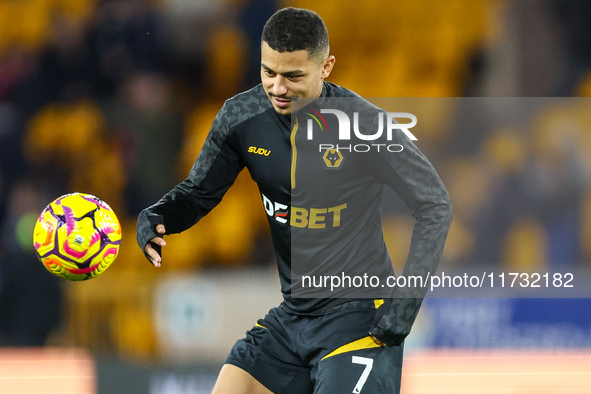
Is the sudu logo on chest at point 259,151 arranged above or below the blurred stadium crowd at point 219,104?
below

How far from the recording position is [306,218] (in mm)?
3189

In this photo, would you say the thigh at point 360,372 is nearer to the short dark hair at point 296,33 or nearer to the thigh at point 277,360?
the thigh at point 277,360

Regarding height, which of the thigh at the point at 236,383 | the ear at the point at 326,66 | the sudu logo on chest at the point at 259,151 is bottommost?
the thigh at the point at 236,383

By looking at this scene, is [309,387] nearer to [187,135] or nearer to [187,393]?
[187,393]

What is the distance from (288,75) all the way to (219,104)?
6.03 meters

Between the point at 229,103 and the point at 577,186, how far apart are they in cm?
537

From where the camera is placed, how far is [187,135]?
8367mm

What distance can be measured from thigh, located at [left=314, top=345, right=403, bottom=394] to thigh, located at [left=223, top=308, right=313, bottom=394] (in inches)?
7.0

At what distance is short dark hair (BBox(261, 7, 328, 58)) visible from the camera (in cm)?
296

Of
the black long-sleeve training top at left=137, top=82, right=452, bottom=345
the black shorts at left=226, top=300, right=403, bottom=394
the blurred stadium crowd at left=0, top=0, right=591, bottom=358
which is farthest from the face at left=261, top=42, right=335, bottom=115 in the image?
the blurred stadium crowd at left=0, top=0, right=591, bottom=358

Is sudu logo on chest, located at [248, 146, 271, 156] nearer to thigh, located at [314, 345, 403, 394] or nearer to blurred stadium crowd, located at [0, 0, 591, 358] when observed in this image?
thigh, located at [314, 345, 403, 394]

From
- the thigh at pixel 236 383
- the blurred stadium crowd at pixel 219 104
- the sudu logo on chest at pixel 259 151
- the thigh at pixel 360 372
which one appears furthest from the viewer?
the blurred stadium crowd at pixel 219 104

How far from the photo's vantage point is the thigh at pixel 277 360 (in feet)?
10.4

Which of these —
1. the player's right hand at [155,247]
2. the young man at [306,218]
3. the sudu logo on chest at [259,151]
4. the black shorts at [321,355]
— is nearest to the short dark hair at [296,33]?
the young man at [306,218]
